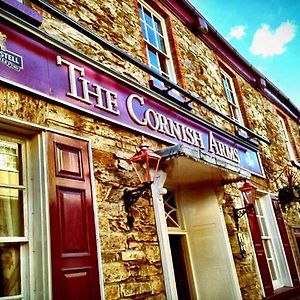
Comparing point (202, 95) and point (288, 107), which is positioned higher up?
point (288, 107)

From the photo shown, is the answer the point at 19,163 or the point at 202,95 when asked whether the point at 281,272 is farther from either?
the point at 19,163

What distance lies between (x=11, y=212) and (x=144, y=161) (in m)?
1.48

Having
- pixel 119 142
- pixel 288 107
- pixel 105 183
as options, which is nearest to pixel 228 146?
pixel 119 142

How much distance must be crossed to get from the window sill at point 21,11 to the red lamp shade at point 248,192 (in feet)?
13.5

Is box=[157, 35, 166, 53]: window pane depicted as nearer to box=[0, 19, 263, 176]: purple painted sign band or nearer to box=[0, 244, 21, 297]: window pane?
box=[0, 19, 263, 176]: purple painted sign band

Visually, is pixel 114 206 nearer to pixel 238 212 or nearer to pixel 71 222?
pixel 71 222

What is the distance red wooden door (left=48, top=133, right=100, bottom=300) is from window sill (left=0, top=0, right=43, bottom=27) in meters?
1.21

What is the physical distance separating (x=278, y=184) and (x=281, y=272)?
229 centimetres

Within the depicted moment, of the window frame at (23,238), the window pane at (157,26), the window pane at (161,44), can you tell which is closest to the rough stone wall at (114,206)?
the window frame at (23,238)

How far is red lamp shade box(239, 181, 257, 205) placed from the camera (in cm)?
555

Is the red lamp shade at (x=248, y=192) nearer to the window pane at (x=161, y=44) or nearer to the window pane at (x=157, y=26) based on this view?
the window pane at (x=161, y=44)

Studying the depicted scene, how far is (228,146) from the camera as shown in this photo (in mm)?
6328

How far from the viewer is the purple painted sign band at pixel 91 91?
298cm

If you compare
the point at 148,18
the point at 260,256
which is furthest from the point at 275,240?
the point at 148,18
